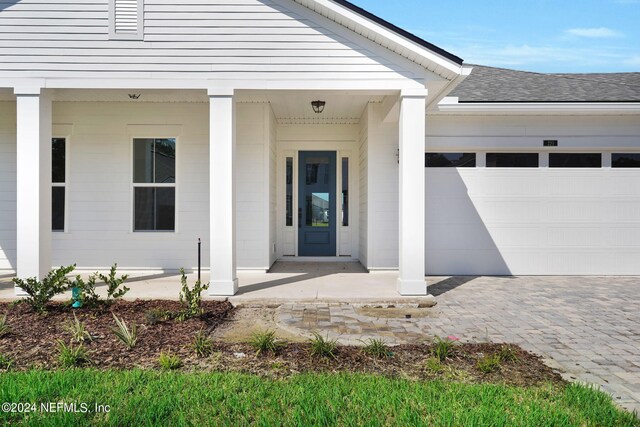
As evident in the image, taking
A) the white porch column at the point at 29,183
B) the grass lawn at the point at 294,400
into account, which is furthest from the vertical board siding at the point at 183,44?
the grass lawn at the point at 294,400

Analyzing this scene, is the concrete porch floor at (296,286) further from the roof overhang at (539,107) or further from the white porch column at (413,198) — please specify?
the roof overhang at (539,107)

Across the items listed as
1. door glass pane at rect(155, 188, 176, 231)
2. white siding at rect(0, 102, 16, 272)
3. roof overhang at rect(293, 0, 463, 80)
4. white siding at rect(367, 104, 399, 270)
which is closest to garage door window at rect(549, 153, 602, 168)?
white siding at rect(367, 104, 399, 270)

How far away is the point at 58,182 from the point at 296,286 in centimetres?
557

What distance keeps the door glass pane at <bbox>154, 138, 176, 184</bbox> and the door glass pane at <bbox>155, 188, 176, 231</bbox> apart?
0.23m

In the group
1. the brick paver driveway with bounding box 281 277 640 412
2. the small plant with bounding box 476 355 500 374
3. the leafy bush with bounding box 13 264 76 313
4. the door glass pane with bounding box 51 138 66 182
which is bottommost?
the brick paver driveway with bounding box 281 277 640 412

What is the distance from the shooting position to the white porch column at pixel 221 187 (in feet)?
23.4

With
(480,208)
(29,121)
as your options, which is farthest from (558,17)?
(29,121)

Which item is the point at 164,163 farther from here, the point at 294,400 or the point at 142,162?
the point at 294,400

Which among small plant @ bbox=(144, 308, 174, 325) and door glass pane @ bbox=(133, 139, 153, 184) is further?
door glass pane @ bbox=(133, 139, 153, 184)

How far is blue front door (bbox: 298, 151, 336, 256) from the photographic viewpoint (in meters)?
11.6

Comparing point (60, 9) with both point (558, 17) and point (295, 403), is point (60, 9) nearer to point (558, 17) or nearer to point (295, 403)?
point (295, 403)

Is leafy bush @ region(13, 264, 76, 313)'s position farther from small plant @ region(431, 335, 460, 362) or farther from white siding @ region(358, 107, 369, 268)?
white siding @ region(358, 107, 369, 268)

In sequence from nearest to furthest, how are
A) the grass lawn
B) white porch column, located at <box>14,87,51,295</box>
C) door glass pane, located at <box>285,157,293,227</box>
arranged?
1. the grass lawn
2. white porch column, located at <box>14,87,51,295</box>
3. door glass pane, located at <box>285,157,293,227</box>

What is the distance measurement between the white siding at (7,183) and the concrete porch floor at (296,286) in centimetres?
89
